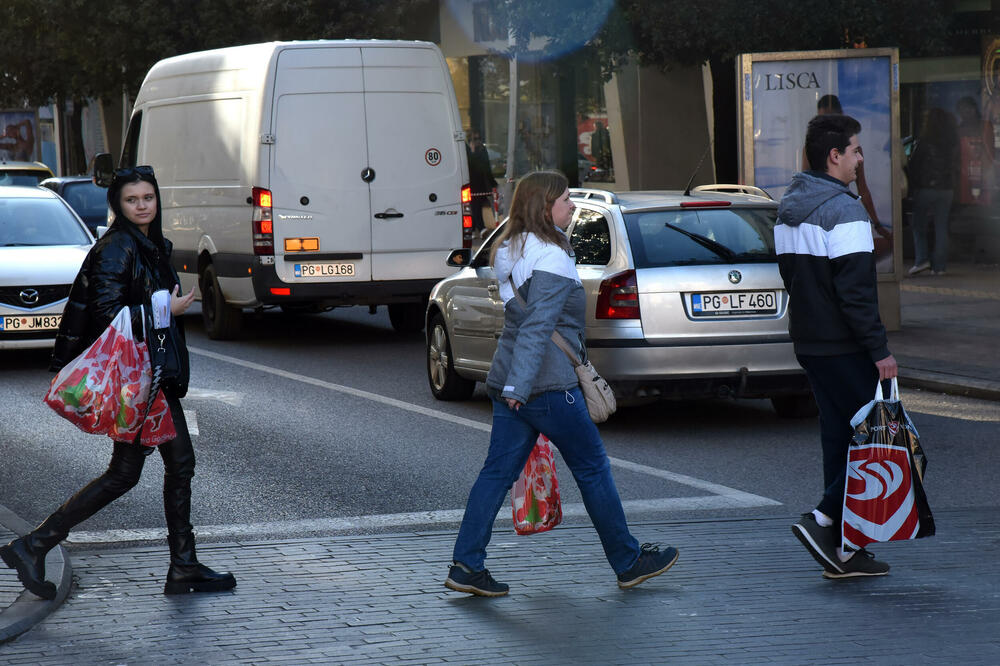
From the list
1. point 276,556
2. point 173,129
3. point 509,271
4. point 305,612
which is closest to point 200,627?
point 305,612

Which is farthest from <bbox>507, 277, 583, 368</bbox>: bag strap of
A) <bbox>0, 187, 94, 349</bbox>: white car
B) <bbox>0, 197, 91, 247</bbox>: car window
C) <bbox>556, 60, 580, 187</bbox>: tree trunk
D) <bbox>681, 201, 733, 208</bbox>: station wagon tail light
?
<bbox>556, 60, 580, 187</bbox>: tree trunk

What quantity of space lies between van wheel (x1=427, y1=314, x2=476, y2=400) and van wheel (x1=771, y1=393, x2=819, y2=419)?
7.22 ft

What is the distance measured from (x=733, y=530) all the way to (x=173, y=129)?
11.1 meters

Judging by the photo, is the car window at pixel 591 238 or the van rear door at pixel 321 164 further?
the van rear door at pixel 321 164

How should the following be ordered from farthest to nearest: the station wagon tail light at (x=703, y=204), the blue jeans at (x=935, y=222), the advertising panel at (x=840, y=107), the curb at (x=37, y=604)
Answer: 1. the blue jeans at (x=935, y=222)
2. the advertising panel at (x=840, y=107)
3. the station wagon tail light at (x=703, y=204)
4. the curb at (x=37, y=604)

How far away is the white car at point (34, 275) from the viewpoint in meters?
13.4

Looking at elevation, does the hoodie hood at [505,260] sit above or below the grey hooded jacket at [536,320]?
above

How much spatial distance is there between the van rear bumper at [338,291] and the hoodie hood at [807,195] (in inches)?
356

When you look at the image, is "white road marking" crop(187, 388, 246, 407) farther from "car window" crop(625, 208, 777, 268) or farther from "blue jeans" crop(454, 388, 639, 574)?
"blue jeans" crop(454, 388, 639, 574)

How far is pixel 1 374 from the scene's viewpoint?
13586mm

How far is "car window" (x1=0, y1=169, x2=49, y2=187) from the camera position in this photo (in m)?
26.8

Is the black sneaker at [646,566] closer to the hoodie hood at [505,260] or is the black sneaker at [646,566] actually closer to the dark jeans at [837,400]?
the dark jeans at [837,400]

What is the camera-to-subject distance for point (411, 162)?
15250 mm

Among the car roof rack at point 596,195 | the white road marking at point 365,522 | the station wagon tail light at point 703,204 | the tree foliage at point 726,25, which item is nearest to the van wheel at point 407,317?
the tree foliage at point 726,25
